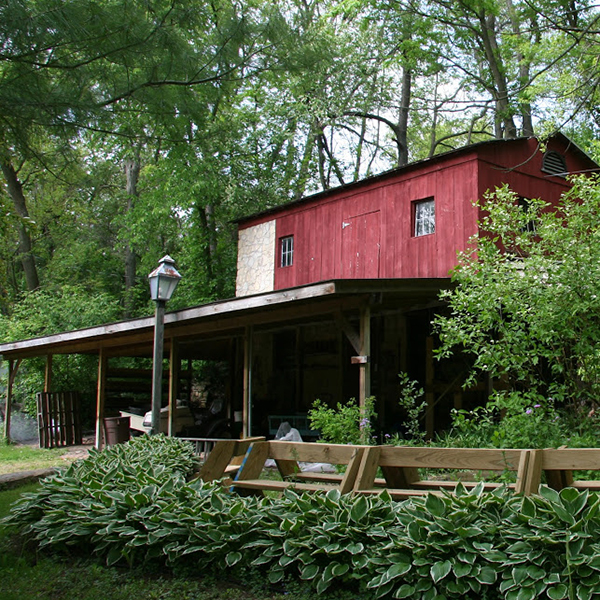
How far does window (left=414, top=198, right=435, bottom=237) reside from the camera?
43.5ft

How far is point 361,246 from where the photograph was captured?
14656 millimetres

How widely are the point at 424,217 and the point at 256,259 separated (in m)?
5.80

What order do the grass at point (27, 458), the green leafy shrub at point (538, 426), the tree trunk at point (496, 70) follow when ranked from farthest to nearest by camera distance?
the tree trunk at point (496, 70)
the grass at point (27, 458)
the green leafy shrub at point (538, 426)

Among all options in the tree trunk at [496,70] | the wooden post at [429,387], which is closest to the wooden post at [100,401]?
the wooden post at [429,387]

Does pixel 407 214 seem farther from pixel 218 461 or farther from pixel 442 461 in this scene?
pixel 442 461

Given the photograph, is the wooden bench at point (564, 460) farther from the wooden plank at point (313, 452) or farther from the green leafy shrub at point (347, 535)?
the wooden plank at point (313, 452)

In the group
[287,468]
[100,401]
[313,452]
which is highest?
[313,452]

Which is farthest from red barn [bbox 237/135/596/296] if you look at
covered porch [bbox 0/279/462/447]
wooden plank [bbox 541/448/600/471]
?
wooden plank [bbox 541/448/600/471]

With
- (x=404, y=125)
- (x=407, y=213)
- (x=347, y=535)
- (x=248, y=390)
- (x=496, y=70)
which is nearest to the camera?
(x=347, y=535)

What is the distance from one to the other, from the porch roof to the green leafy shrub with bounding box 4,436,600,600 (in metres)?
3.99

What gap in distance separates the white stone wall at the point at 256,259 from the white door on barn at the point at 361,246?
2.82 meters

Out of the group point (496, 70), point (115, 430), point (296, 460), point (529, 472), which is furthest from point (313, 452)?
point (496, 70)

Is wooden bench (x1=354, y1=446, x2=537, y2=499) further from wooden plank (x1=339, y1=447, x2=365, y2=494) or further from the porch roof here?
the porch roof

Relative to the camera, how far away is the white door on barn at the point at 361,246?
14269 millimetres
